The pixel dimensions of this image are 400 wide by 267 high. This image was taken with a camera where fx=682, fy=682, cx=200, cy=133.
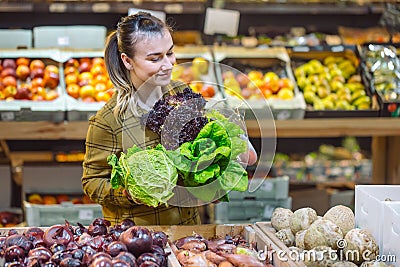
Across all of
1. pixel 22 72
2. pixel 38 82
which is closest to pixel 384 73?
pixel 38 82

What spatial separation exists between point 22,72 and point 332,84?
1950 mm

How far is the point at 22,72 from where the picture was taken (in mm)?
4109

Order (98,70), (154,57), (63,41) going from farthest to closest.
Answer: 1. (63,41)
2. (98,70)
3. (154,57)

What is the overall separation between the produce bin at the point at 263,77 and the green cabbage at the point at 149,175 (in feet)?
5.82

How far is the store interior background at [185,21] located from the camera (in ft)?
13.8

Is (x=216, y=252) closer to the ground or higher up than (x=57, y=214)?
higher up

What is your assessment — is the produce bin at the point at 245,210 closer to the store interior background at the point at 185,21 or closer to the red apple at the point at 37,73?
the store interior background at the point at 185,21

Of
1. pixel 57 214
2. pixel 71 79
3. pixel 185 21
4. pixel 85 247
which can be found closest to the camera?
pixel 85 247

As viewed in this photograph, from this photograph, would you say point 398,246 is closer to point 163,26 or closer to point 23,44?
point 163,26

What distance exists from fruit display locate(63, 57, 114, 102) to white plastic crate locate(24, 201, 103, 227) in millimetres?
647

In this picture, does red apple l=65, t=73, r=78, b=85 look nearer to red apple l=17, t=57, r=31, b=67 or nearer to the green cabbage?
red apple l=17, t=57, r=31, b=67

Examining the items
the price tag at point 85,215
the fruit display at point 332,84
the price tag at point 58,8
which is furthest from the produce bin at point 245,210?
the price tag at point 58,8
